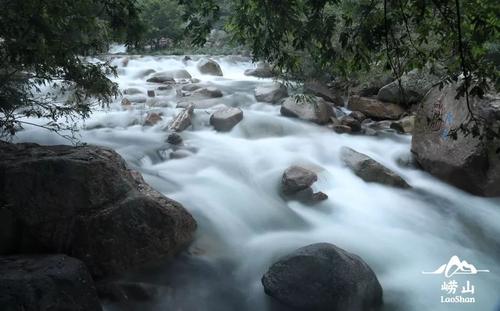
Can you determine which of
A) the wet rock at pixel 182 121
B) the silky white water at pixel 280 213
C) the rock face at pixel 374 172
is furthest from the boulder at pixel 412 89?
the wet rock at pixel 182 121

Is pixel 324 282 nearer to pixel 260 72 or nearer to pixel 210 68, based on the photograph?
pixel 260 72

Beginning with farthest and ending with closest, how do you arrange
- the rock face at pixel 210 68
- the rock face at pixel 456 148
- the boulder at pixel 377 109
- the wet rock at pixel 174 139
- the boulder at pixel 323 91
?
the rock face at pixel 210 68
the boulder at pixel 323 91
the boulder at pixel 377 109
the wet rock at pixel 174 139
the rock face at pixel 456 148

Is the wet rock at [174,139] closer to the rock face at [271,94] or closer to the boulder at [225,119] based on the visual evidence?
the boulder at [225,119]

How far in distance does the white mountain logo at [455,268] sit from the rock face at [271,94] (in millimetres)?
7629

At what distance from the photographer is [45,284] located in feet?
10.5

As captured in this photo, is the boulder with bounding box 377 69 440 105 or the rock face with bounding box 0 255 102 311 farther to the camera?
the boulder with bounding box 377 69 440 105

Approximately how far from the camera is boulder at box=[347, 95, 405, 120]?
10.4 metres

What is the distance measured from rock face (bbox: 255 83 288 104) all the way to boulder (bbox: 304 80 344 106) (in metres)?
0.73

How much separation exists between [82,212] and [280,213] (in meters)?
2.90

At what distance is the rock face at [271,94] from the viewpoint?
12.0 metres

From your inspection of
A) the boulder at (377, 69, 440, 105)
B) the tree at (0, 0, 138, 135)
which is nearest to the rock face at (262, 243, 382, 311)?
the tree at (0, 0, 138, 135)

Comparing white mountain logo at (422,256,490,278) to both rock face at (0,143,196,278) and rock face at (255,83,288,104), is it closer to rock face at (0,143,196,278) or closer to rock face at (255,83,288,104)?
rock face at (0,143,196,278)

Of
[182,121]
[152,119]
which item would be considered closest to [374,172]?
[182,121]

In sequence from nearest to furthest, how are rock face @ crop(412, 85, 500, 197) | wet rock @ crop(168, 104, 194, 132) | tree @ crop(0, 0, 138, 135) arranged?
1. tree @ crop(0, 0, 138, 135)
2. rock face @ crop(412, 85, 500, 197)
3. wet rock @ crop(168, 104, 194, 132)
